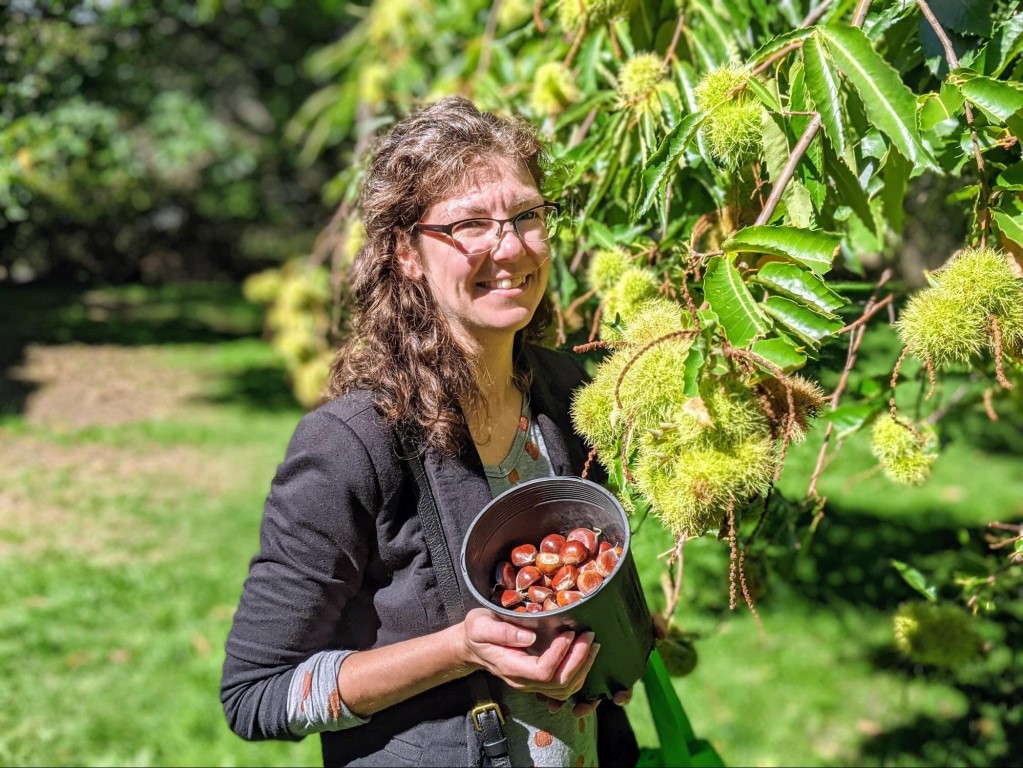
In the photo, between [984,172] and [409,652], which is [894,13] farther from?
[409,652]

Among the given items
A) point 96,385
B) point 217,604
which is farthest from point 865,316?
point 96,385

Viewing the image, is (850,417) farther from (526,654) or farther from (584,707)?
(526,654)


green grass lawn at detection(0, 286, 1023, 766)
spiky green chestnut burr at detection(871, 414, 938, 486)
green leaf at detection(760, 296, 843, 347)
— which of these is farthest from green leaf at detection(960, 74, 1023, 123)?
green grass lawn at detection(0, 286, 1023, 766)

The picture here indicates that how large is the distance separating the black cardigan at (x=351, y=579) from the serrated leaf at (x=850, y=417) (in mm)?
772

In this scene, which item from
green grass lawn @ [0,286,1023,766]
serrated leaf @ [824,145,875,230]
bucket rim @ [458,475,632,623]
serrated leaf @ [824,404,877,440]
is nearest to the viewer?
bucket rim @ [458,475,632,623]

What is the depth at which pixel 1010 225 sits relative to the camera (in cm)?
133

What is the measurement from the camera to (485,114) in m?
1.57

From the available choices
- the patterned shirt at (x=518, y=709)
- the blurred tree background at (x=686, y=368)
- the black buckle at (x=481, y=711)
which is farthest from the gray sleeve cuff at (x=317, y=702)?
the blurred tree background at (x=686, y=368)

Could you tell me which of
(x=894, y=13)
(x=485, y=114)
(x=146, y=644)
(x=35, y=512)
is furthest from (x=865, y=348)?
(x=35, y=512)

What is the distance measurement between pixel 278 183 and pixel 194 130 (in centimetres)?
636

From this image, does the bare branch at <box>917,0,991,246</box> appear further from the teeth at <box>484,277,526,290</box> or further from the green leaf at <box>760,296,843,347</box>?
the teeth at <box>484,277,526,290</box>

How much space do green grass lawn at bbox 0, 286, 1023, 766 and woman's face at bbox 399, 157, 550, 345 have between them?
1.99 ft

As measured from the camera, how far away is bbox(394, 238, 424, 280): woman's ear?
1.52 meters

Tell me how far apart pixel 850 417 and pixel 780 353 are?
77 cm
